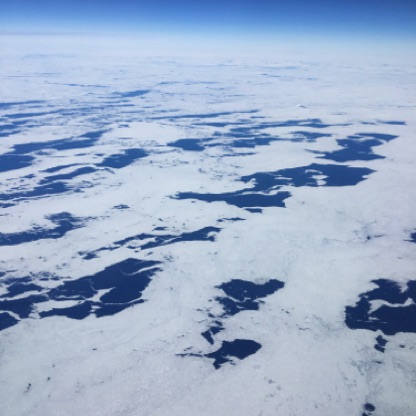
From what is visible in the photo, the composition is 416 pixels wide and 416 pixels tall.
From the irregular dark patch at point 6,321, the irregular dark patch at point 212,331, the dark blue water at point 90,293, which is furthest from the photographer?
the dark blue water at point 90,293

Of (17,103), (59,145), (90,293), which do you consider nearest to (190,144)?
(59,145)

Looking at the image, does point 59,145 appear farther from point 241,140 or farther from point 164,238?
point 164,238

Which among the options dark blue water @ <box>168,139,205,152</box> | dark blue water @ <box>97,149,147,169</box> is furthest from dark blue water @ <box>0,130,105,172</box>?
dark blue water @ <box>168,139,205,152</box>

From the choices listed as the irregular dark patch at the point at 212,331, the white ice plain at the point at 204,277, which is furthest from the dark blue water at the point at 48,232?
the irregular dark patch at the point at 212,331

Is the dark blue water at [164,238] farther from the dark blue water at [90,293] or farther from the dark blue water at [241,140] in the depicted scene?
the dark blue water at [241,140]

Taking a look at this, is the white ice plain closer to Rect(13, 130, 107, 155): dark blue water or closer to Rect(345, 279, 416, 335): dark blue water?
Rect(345, 279, 416, 335): dark blue water
